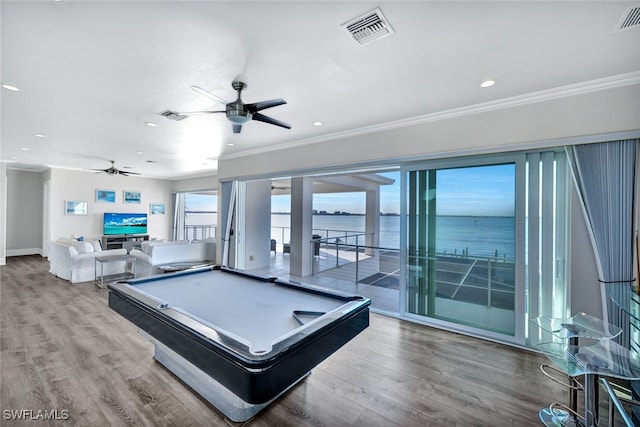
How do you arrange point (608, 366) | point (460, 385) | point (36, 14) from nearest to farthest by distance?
point (608, 366) → point (36, 14) → point (460, 385)

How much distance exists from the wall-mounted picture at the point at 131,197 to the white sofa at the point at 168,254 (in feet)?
14.4

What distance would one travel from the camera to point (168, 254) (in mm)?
5758

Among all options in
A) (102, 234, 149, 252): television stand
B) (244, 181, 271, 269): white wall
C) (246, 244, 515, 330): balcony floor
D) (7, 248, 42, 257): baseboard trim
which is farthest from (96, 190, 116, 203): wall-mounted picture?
(246, 244, 515, 330): balcony floor

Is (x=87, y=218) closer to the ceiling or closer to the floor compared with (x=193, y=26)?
closer to the floor

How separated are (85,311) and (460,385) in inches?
196

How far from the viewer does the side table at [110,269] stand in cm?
570

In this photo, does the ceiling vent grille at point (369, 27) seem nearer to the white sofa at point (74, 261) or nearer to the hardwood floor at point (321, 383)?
the hardwood floor at point (321, 383)

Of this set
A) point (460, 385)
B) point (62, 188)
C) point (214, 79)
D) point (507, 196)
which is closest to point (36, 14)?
point (214, 79)

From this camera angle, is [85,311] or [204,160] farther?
[204,160]

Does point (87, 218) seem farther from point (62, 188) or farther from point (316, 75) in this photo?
point (316, 75)

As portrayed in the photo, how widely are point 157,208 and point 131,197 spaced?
3.16 feet

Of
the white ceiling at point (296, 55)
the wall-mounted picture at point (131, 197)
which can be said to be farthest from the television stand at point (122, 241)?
the white ceiling at point (296, 55)

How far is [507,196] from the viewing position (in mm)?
3225

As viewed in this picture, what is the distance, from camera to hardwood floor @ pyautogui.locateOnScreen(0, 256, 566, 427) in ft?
6.55
